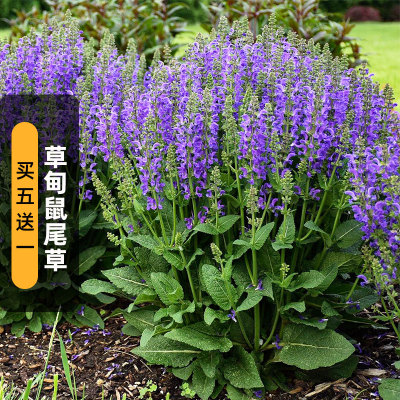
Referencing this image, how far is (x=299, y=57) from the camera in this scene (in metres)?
3.44

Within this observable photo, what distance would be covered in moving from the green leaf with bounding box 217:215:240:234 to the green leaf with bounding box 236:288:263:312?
14.1 inches

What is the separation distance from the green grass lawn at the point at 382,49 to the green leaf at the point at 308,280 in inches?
141

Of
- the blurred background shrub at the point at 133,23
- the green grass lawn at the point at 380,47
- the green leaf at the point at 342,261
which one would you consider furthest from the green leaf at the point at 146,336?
the blurred background shrub at the point at 133,23

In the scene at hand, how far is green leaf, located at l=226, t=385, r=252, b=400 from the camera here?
3.31m

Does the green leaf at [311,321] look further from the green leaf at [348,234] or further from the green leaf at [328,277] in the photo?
the green leaf at [348,234]

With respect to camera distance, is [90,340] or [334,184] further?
[90,340]

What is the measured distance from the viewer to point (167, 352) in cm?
346

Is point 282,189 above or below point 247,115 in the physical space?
below

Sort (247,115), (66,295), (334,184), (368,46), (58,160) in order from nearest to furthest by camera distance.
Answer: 1. (247,115)
2. (334,184)
3. (58,160)
4. (66,295)
5. (368,46)

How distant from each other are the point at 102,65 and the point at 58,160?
703 millimetres

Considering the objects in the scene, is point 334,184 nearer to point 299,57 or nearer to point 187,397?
point 299,57

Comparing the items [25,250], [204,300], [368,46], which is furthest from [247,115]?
→ [368,46]

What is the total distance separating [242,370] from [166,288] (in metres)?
0.63

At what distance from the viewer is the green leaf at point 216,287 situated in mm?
3135
